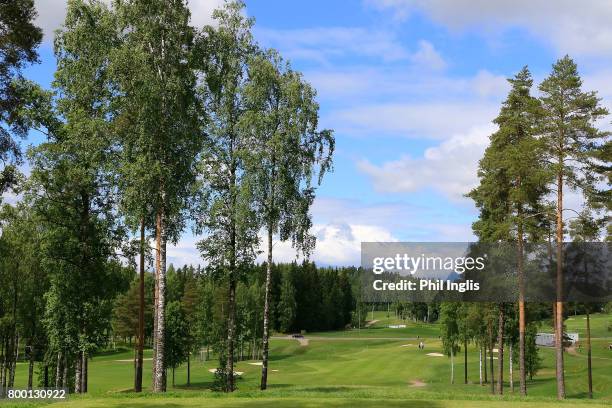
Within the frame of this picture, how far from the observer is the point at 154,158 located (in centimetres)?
2859

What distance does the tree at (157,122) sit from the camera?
28.0 metres

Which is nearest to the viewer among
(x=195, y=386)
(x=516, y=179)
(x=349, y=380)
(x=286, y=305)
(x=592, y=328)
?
(x=516, y=179)

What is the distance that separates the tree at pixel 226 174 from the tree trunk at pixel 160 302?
2451 mm

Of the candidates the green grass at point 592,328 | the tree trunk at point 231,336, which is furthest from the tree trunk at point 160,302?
the green grass at point 592,328

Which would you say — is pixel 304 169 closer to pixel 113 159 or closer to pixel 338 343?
pixel 113 159

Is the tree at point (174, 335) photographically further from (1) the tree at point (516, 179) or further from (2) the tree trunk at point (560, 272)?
(2) the tree trunk at point (560, 272)

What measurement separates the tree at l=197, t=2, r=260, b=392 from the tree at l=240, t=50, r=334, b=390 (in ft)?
2.22

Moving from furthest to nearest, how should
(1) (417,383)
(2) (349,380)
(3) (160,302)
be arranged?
(2) (349,380), (1) (417,383), (3) (160,302)

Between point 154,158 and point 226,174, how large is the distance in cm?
434

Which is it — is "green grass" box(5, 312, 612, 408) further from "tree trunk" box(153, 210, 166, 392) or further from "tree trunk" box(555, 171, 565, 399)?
"tree trunk" box(555, 171, 565, 399)

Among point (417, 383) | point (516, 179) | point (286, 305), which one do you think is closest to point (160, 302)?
point (516, 179)

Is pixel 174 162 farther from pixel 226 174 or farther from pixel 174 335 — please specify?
pixel 174 335

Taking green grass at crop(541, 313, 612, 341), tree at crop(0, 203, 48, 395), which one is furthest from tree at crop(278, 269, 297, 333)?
tree at crop(0, 203, 48, 395)

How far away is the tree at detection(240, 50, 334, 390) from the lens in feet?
104
